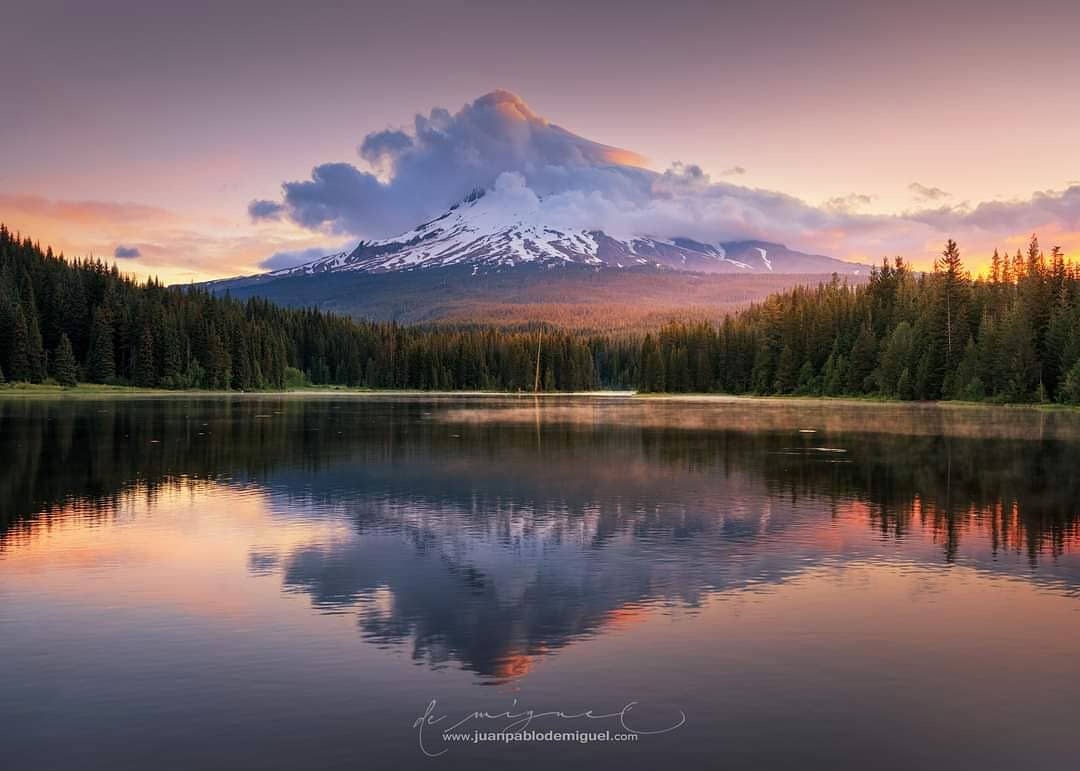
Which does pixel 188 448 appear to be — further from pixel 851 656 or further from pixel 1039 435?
pixel 1039 435

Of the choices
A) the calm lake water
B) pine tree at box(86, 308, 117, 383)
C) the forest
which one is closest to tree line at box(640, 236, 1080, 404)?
the forest

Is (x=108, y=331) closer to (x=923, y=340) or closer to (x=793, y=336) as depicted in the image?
(x=793, y=336)

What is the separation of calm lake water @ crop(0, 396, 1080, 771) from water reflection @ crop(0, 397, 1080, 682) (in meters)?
0.16

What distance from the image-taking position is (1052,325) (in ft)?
354

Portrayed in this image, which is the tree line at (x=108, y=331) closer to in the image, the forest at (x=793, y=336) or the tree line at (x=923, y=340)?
the forest at (x=793, y=336)

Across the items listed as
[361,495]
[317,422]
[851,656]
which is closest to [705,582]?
[851,656]

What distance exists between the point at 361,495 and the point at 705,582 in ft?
56.3

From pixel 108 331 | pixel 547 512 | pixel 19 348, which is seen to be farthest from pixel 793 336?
pixel 547 512

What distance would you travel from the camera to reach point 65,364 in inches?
5896

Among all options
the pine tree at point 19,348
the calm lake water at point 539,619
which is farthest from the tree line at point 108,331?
the calm lake water at point 539,619

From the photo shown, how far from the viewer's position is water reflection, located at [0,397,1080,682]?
60.8 feet
